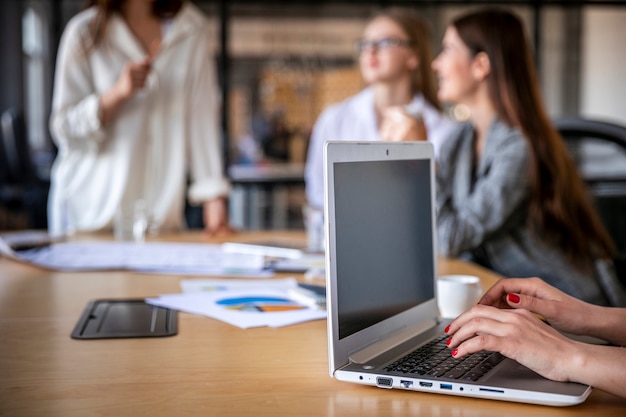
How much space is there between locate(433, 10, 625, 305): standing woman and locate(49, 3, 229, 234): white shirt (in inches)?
32.0

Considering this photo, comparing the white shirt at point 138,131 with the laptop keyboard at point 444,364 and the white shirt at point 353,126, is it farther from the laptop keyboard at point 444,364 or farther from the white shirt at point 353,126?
the laptop keyboard at point 444,364

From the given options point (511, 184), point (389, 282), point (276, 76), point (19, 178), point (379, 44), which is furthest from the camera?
point (276, 76)

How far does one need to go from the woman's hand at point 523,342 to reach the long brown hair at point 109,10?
1.97m

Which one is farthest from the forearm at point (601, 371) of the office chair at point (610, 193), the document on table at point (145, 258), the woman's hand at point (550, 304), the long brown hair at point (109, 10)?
the long brown hair at point (109, 10)

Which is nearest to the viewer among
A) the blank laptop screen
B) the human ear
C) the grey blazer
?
the blank laptop screen

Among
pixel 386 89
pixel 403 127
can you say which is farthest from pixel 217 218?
pixel 386 89

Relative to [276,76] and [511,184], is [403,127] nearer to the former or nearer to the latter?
[511,184]

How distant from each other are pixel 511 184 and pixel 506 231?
145 millimetres

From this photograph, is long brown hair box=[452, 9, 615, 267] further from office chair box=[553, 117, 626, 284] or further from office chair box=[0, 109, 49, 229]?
office chair box=[0, 109, 49, 229]

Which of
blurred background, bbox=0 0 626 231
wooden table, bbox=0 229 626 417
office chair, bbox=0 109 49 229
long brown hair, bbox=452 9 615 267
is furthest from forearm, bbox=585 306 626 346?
office chair, bbox=0 109 49 229

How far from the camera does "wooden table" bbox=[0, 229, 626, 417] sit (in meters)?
1.03

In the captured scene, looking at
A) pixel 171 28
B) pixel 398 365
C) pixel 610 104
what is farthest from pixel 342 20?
pixel 398 365

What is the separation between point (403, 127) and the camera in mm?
2512

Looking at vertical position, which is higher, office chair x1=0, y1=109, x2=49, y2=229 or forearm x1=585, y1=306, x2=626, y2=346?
office chair x1=0, y1=109, x2=49, y2=229
